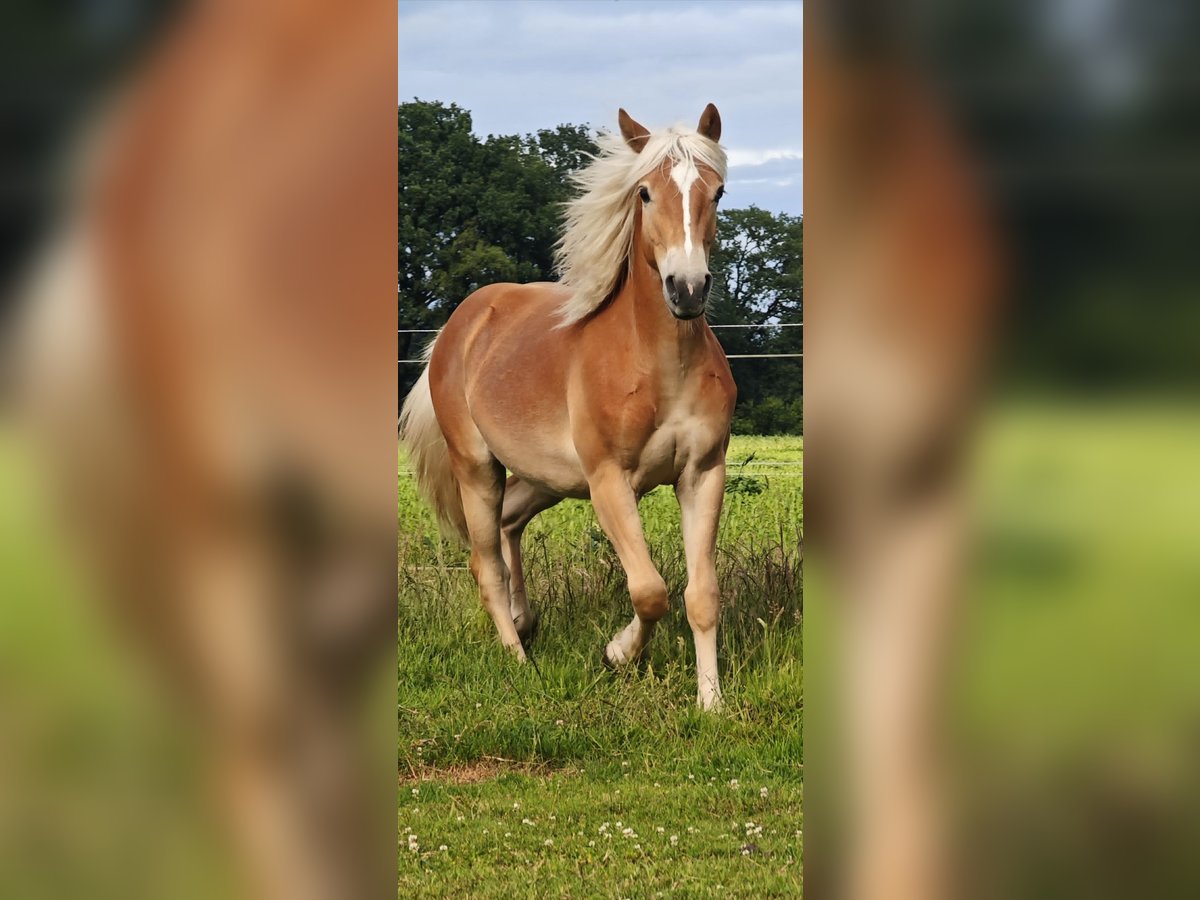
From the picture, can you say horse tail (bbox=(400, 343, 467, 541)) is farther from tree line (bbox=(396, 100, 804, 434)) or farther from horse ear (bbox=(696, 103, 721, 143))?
tree line (bbox=(396, 100, 804, 434))

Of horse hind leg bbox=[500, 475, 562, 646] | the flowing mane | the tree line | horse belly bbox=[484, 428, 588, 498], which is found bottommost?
horse hind leg bbox=[500, 475, 562, 646]

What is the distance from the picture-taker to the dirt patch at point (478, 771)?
4.21 metres

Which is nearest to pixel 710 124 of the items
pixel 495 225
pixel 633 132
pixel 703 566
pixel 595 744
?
pixel 633 132

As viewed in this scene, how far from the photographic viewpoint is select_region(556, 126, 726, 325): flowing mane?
5.09 m

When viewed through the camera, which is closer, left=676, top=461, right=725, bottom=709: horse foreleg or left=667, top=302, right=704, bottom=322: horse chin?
left=667, top=302, right=704, bottom=322: horse chin

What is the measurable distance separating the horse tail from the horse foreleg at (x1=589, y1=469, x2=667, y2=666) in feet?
5.05
